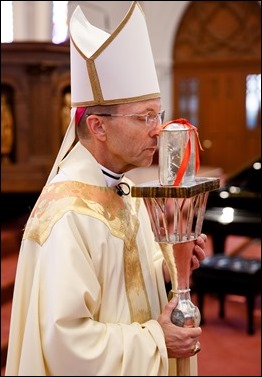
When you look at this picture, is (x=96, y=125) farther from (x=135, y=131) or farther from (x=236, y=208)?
(x=236, y=208)

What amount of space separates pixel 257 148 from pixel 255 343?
776 centimetres

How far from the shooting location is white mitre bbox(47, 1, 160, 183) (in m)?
1.84

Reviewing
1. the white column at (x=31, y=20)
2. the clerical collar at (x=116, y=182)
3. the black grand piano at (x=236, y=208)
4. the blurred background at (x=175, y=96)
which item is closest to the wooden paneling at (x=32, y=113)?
the blurred background at (x=175, y=96)

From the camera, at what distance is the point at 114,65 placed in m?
1.86

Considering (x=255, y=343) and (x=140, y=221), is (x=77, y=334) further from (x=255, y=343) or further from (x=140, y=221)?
(x=255, y=343)

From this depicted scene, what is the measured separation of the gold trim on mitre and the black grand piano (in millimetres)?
3840

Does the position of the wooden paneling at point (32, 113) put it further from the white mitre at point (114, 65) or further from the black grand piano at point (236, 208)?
the white mitre at point (114, 65)

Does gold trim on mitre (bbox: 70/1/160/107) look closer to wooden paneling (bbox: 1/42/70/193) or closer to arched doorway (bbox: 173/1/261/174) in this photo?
wooden paneling (bbox: 1/42/70/193)

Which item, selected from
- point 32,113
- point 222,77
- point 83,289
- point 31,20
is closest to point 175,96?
point 222,77

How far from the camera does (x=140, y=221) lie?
2.09 meters

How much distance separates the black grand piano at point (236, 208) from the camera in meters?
5.62

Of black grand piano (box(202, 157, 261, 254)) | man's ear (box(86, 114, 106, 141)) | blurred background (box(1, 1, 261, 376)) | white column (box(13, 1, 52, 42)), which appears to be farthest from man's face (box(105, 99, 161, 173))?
white column (box(13, 1, 52, 42))

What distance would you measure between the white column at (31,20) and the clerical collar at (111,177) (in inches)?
295

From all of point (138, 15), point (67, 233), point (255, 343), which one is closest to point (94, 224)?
point (67, 233)
